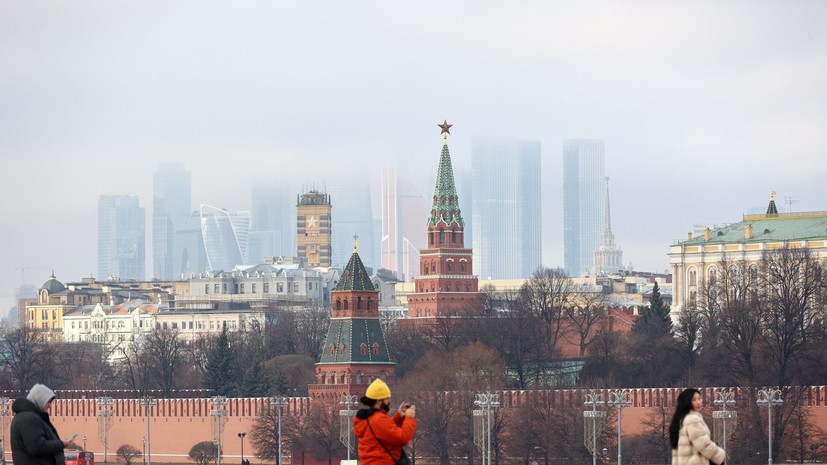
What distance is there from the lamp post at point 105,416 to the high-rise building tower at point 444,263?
77.7 feet

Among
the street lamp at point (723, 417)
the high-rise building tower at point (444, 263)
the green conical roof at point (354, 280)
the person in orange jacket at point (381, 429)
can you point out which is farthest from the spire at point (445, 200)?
the person in orange jacket at point (381, 429)

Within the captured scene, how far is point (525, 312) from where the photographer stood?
118 meters

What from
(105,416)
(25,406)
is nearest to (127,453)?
(105,416)

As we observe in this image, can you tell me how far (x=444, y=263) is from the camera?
12656 centimetres

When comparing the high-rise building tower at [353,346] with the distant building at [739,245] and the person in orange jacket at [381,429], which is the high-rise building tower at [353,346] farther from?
the person in orange jacket at [381,429]

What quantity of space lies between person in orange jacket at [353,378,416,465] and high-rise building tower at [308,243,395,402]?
78227 millimetres

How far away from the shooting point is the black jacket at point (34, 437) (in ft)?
68.3

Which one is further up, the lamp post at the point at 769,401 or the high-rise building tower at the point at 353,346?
the high-rise building tower at the point at 353,346

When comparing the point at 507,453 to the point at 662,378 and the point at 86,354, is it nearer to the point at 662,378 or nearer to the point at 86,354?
the point at 662,378

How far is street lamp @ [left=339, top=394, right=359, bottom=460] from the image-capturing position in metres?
86.8

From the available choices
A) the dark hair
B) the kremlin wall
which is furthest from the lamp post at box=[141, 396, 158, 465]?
the dark hair

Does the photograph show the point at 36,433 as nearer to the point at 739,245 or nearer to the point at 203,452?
the point at 203,452

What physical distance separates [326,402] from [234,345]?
2782 centimetres

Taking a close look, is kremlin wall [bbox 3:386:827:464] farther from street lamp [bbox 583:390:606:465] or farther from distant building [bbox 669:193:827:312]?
distant building [bbox 669:193:827:312]
